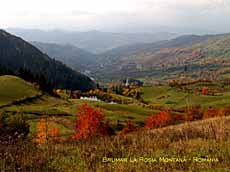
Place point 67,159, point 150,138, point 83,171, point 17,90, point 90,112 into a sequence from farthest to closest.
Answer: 1. point 17,90
2. point 90,112
3. point 150,138
4. point 67,159
5. point 83,171

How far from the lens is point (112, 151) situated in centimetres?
1132

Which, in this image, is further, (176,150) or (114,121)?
(114,121)

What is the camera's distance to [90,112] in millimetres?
91438

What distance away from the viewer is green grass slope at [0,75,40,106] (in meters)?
123

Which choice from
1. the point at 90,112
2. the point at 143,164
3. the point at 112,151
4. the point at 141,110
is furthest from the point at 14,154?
the point at 141,110

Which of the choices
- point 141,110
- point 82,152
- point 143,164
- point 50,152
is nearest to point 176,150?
point 143,164

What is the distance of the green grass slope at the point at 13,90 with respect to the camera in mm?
122700

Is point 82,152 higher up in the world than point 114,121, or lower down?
higher up

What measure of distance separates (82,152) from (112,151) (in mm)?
969

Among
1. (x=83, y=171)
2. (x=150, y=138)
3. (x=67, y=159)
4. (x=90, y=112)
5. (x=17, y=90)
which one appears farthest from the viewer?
(x=17, y=90)

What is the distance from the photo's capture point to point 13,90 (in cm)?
13288

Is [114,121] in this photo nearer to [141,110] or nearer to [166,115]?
[166,115]

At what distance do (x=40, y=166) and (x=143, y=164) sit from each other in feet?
9.31

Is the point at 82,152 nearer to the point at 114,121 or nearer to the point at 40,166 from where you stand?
the point at 40,166
